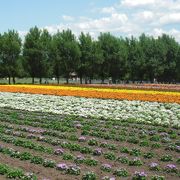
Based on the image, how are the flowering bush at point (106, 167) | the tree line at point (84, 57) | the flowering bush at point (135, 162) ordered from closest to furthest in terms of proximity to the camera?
the flowering bush at point (106, 167) → the flowering bush at point (135, 162) → the tree line at point (84, 57)

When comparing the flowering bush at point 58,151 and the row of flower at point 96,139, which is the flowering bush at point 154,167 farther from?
the flowering bush at point 58,151

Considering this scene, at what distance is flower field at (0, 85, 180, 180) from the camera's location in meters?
11.5

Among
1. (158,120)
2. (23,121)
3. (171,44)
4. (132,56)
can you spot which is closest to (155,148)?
(158,120)

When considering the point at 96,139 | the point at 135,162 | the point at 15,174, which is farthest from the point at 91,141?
the point at 15,174

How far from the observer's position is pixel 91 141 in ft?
49.1

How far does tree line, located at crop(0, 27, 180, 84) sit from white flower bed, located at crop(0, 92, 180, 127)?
3545 centimetres

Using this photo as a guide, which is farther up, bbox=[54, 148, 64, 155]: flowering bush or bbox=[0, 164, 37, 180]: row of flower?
bbox=[54, 148, 64, 155]: flowering bush

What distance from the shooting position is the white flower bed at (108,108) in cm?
2173

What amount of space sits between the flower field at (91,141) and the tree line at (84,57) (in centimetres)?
4000

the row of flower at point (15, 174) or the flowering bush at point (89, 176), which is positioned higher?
the row of flower at point (15, 174)

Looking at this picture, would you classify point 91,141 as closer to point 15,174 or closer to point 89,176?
point 89,176

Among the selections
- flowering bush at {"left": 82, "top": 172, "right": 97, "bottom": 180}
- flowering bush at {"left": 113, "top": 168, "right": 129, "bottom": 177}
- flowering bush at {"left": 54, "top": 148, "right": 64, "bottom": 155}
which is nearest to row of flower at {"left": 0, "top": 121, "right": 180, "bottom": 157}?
flowering bush at {"left": 54, "top": 148, "right": 64, "bottom": 155}

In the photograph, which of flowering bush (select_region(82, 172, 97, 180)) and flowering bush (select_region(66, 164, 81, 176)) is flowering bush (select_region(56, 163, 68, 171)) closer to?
flowering bush (select_region(66, 164, 81, 176))

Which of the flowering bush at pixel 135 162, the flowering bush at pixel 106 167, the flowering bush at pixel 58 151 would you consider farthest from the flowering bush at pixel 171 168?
the flowering bush at pixel 58 151
